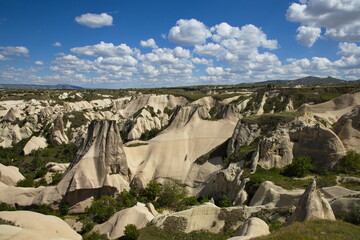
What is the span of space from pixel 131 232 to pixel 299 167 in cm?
1517

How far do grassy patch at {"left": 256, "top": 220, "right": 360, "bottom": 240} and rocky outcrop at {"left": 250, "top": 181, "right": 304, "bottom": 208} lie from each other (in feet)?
22.9

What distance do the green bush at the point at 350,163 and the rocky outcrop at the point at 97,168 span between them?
22962 mm

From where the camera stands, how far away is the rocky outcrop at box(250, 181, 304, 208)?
766 inches

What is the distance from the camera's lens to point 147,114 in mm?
66938

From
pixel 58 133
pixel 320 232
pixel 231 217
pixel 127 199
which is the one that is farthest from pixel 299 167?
pixel 58 133

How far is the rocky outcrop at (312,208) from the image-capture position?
13.9 meters

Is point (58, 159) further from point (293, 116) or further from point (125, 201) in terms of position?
point (293, 116)

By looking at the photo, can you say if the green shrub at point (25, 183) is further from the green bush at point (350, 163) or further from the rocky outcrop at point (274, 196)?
the green bush at point (350, 163)

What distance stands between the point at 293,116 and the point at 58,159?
1572 inches

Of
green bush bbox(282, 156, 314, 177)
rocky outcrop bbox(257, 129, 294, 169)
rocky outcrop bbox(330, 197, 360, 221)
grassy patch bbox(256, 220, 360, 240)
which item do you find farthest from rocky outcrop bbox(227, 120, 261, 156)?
grassy patch bbox(256, 220, 360, 240)

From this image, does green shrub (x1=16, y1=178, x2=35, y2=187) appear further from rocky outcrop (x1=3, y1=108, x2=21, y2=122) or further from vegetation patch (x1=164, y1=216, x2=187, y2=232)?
rocky outcrop (x1=3, y1=108, x2=21, y2=122)

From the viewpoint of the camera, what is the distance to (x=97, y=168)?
33.8 meters

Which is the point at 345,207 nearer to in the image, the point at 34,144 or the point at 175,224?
the point at 175,224

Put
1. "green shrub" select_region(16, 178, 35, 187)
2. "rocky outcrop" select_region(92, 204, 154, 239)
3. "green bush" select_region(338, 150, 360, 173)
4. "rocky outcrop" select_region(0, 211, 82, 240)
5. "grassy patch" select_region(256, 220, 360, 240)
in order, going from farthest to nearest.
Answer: "green shrub" select_region(16, 178, 35, 187)
"green bush" select_region(338, 150, 360, 173)
"rocky outcrop" select_region(92, 204, 154, 239)
"rocky outcrop" select_region(0, 211, 82, 240)
"grassy patch" select_region(256, 220, 360, 240)
